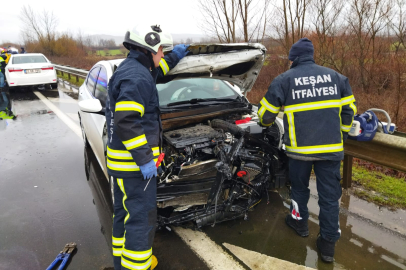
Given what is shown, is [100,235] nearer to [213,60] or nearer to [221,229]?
[221,229]

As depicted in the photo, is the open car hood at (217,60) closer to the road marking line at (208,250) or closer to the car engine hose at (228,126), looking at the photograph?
the car engine hose at (228,126)

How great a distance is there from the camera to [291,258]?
8.66 feet

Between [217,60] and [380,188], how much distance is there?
Result: 2.62m

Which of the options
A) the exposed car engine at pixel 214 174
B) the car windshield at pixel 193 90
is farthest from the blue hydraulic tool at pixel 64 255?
the car windshield at pixel 193 90

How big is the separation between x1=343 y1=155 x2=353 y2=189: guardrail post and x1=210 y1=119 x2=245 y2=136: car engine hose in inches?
59.8

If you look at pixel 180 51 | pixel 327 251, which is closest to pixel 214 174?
pixel 327 251

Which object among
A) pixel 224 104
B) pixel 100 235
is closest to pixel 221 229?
pixel 100 235

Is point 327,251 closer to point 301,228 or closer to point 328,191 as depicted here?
point 301,228

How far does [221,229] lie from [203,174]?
746 millimetres

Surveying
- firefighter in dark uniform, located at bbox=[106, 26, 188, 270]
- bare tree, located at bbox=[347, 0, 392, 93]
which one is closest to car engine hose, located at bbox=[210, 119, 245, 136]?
firefighter in dark uniform, located at bbox=[106, 26, 188, 270]

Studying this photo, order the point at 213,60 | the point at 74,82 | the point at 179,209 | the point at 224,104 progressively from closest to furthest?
the point at 179,209
the point at 213,60
the point at 224,104
the point at 74,82

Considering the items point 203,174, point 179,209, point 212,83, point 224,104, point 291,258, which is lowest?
point 291,258

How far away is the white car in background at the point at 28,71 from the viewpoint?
11.3 metres

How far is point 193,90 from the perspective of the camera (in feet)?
12.7
